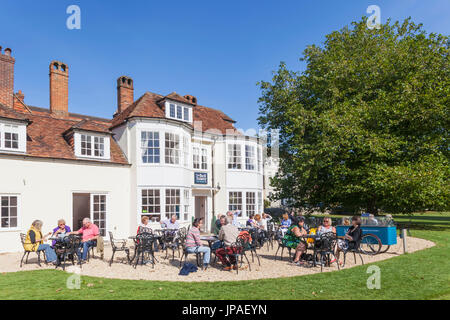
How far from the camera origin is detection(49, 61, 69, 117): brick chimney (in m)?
19.2

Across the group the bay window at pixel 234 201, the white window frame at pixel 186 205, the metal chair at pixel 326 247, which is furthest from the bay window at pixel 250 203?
the metal chair at pixel 326 247

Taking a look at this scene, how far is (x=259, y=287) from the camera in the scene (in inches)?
273

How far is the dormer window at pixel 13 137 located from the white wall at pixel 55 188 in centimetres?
55

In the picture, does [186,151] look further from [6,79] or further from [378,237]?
[378,237]

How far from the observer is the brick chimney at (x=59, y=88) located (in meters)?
19.2

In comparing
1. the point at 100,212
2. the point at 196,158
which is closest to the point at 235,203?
the point at 196,158

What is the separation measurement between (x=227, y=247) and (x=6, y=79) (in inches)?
610

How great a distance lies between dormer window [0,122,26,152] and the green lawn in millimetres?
7268

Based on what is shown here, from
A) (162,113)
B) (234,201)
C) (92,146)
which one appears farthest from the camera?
(234,201)

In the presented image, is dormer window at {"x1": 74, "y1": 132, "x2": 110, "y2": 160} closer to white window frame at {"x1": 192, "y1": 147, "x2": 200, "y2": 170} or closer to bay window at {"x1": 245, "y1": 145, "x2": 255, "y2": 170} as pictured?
white window frame at {"x1": 192, "y1": 147, "x2": 200, "y2": 170}

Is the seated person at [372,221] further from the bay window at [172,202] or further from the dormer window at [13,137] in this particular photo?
the dormer window at [13,137]

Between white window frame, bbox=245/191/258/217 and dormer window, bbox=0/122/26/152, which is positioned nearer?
dormer window, bbox=0/122/26/152

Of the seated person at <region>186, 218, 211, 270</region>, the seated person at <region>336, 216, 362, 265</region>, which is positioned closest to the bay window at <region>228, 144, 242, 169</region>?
the seated person at <region>336, 216, 362, 265</region>
